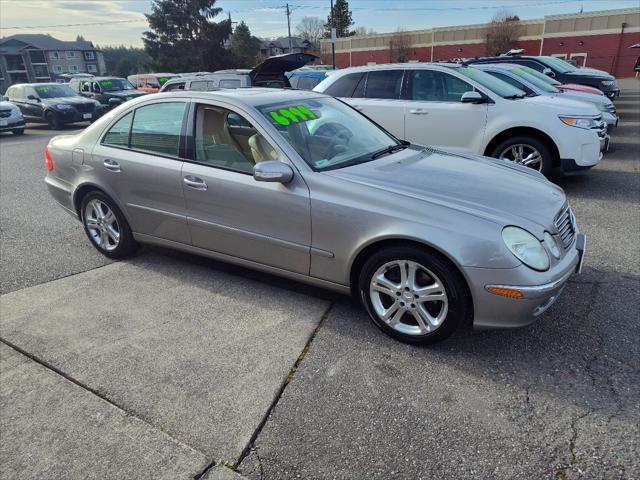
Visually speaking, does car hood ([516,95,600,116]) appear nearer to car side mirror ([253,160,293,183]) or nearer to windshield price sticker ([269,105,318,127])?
windshield price sticker ([269,105,318,127])

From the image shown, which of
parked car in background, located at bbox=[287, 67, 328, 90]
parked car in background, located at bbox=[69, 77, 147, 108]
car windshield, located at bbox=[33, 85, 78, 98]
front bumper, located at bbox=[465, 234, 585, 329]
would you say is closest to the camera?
front bumper, located at bbox=[465, 234, 585, 329]

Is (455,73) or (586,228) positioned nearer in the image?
(586,228)

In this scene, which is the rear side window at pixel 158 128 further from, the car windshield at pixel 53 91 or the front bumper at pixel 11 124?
the car windshield at pixel 53 91

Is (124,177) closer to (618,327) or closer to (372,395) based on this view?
(372,395)

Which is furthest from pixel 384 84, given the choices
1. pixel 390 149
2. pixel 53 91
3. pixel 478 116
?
pixel 53 91

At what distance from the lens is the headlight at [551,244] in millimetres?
2807

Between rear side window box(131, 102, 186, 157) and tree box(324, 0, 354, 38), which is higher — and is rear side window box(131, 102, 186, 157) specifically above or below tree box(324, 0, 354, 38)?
below

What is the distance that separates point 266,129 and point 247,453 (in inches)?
84.4

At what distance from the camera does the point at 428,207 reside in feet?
9.38

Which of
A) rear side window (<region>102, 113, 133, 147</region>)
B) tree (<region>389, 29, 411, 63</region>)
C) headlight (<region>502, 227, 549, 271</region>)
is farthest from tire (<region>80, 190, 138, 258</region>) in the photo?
tree (<region>389, 29, 411, 63</region>)

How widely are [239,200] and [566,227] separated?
228 centimetres

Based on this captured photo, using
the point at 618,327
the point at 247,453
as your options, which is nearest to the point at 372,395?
the point at 247,453

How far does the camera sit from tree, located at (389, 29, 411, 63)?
54312 mm

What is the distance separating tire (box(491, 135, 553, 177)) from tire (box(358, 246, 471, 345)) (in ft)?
13.7
